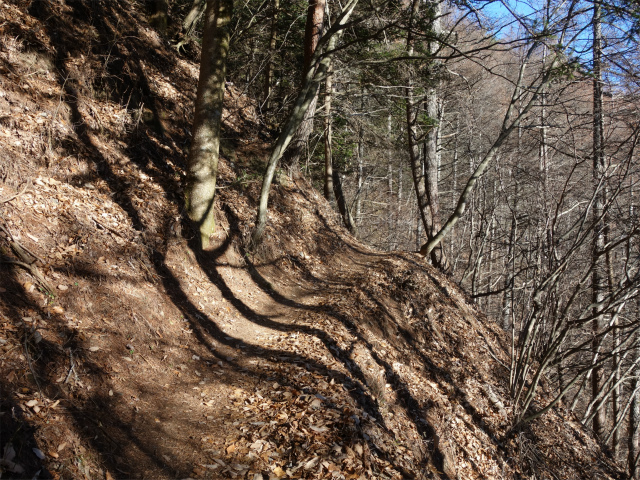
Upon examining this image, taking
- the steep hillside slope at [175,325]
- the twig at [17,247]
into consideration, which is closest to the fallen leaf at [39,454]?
the steep hillside slope at [175,325]

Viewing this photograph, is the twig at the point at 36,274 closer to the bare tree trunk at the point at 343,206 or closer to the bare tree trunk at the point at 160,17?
the bare tree trunk at the point at 160,17

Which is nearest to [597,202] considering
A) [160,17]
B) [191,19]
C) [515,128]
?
[515,128]

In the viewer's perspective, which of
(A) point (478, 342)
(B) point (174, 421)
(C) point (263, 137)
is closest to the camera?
(B) point (174, 421)

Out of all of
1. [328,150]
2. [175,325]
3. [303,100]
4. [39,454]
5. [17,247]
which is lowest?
[39,454]

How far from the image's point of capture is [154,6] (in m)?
10.8

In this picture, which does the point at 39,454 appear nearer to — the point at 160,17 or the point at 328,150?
the point at 160,17

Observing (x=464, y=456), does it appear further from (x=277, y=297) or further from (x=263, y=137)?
(x=263, y=137)

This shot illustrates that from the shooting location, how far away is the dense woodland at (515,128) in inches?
247

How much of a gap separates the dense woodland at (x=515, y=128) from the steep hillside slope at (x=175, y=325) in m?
1.03

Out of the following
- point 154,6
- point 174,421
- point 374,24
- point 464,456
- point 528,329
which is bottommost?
point 174,421

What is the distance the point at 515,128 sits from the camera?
952 cm

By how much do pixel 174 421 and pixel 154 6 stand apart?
10.6 metres

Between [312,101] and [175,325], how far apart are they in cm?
667

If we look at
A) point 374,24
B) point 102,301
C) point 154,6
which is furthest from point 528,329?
point 154,6
